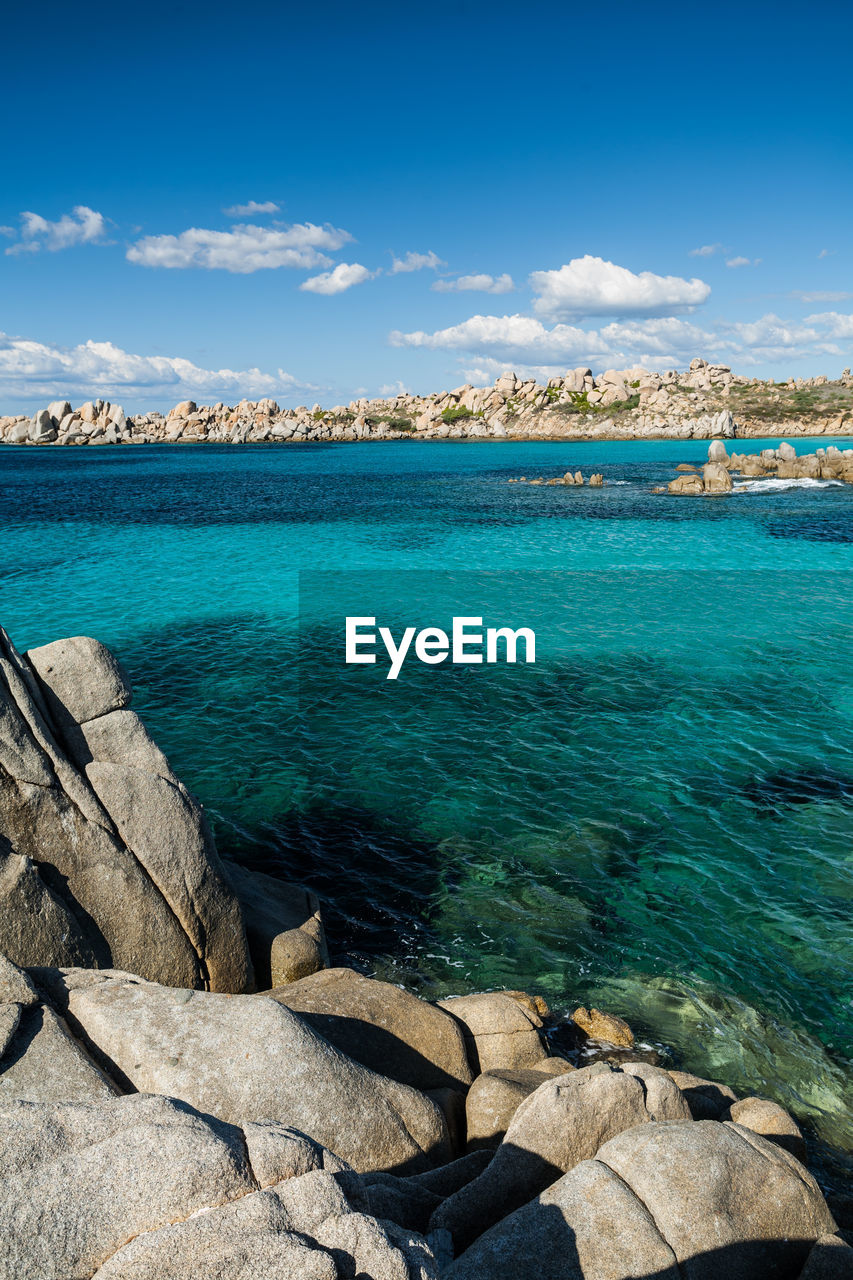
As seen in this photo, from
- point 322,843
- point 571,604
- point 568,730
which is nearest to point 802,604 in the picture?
point 571,604

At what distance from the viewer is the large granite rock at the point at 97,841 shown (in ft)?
41.3

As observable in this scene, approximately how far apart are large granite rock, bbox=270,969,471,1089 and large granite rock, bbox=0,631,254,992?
7.32 feet

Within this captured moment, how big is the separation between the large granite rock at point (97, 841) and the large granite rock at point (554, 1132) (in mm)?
7094

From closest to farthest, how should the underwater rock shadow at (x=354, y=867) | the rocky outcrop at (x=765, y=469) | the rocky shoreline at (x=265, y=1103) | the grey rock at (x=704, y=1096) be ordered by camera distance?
1. the rocky shoreline at (x=265, y=1103)
2. the grey rock at (x=704, y=1096)
3. the underwater rock shadow at (x=354, y=867)
4. the rocky outcrop at (x=765, y=469)

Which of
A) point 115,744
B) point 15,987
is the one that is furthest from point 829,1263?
point 115,744

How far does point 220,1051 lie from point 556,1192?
14.0ft

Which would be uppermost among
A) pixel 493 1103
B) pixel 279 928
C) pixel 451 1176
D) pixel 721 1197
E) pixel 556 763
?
pixel 721 1197

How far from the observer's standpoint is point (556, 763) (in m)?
25.0

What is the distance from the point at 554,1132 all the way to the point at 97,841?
28.5ft

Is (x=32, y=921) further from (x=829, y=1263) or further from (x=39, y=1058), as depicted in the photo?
(x=829, y=1263)

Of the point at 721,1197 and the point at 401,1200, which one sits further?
the point at 401,1200

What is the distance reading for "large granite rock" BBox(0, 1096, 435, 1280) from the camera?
5262 mm

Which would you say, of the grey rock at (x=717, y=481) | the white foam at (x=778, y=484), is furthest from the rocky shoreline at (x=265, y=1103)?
the white foam at (x=778, y=484)

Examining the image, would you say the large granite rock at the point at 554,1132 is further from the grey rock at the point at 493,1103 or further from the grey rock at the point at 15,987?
the grey rock at the point at 15,987
